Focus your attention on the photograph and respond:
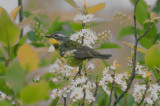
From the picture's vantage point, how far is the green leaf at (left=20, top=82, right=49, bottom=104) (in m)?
0.58

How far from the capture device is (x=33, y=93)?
59cm

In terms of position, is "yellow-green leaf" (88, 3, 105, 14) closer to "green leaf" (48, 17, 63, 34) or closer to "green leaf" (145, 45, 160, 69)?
"green leaf" (145, 45, 160, 69)

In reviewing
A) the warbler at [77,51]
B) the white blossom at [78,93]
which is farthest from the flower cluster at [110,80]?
the warbler at [77,51]

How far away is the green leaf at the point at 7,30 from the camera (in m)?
0.67

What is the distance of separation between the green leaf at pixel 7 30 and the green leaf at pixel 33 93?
0.16m

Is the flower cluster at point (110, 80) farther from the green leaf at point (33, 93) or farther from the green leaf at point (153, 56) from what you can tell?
the green leaf at point (33, 93)

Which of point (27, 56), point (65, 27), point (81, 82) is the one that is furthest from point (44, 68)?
point (65, 27)

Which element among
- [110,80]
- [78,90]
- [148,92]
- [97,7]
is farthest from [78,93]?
[97,7]

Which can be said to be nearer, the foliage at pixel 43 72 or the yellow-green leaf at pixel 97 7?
the foliage at pixel 43 72

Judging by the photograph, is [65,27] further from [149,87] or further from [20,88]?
[20,88]

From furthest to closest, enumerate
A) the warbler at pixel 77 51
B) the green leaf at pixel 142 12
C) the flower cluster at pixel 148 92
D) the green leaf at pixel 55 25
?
1. the green leaf at pixel 142 12
2. the green leaf at pixel 55 25
3. the warbler at pixel 77 51
4. the flower cluster at pixel 148 92

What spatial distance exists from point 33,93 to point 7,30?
0.18 meters

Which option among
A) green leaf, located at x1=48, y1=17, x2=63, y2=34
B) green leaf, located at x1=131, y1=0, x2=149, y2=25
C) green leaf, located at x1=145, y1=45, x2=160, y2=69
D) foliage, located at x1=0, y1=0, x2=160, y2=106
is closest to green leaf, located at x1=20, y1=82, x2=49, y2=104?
foliage, located at x1=0, y1=0, x2=160, y2=106

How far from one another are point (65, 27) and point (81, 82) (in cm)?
76
